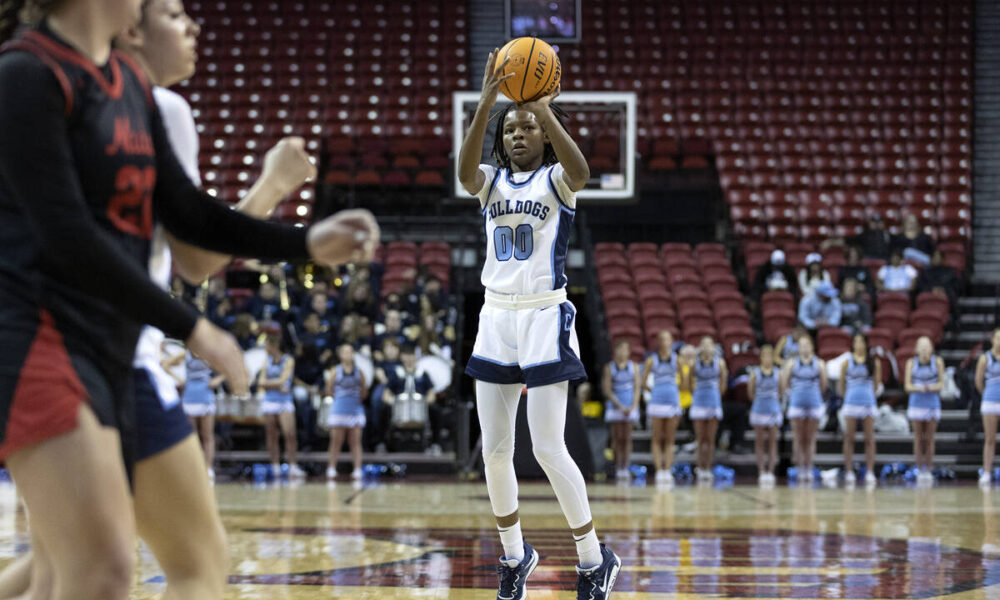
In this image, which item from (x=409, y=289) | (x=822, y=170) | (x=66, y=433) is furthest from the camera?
(x=822, y=170)

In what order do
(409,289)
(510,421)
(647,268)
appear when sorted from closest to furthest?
(510,421), (409,289), (647,268)

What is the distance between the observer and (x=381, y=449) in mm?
13375

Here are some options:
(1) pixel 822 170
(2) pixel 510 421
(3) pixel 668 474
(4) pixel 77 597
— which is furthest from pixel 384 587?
(1) pixel 822 170

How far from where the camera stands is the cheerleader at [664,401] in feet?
41.7

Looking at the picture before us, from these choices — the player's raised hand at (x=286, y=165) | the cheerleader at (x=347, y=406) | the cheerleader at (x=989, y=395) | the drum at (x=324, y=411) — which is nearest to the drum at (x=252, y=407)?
the drum at (x=324, y=411)

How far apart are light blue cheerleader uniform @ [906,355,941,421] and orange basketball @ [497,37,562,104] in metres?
9.88

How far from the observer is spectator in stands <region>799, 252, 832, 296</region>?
15094 mm

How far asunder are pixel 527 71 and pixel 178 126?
2.20 meters

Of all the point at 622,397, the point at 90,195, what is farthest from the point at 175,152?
the point at 622,397

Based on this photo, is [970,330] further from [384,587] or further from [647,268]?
[384,587]

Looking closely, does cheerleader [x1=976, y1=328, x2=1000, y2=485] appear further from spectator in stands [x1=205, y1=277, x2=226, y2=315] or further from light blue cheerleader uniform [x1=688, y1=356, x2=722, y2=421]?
spectator in stands [x1=205, y1=277, x2=226, y2=315]

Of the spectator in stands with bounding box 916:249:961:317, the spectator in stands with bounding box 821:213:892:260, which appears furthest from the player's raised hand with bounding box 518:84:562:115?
the spectator in stands with bounding box 821:213:892:260

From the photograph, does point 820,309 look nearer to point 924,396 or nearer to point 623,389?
point 924,396

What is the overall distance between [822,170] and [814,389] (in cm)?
683
